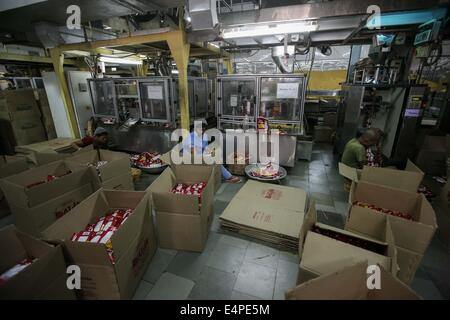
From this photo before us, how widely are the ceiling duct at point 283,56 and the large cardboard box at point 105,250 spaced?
3.50 meters

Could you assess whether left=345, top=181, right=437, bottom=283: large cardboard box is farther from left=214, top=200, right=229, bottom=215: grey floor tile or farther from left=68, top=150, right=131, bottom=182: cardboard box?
left=68, top=150, right=131, bottom=182: cardboard box

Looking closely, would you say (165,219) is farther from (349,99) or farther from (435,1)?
(349,99)

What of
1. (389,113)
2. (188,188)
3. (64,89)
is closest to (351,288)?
(188,188)

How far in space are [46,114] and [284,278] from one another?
19.3ft

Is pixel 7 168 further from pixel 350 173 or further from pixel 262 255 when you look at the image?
pixel 350 173

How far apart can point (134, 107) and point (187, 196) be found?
3221 millimetres

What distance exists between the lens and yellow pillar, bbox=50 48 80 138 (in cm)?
383

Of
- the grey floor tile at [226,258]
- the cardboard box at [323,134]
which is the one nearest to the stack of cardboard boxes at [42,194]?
the grey floor tile at [226,258]

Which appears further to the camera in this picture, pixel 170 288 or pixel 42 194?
pixel 42 194

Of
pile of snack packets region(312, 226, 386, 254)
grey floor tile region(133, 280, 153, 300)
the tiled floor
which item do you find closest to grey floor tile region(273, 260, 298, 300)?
the tiled floor

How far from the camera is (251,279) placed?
1712 millimetres

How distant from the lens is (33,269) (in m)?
1.10

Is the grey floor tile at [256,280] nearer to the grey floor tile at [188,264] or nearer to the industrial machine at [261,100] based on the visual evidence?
the grey floor tile at [188,264]

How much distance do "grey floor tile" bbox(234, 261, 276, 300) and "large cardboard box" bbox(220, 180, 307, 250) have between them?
1.12 feet
